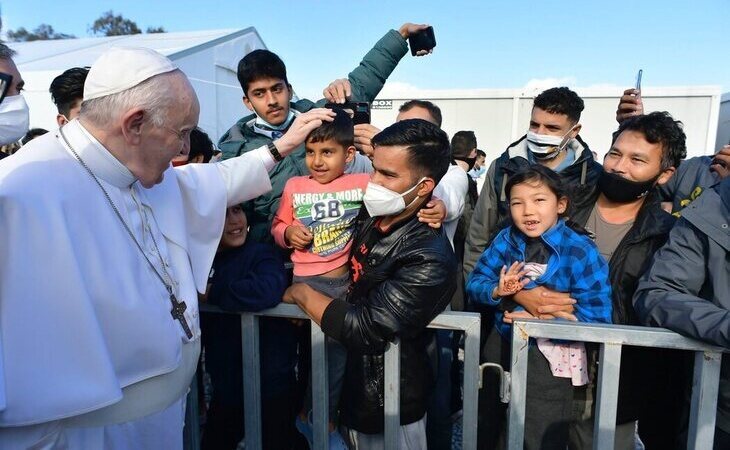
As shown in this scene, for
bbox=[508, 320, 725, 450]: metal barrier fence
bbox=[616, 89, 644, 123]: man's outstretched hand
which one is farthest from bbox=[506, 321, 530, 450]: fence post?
bbox=[616, 89, 644, 123]: man's outstretched hand

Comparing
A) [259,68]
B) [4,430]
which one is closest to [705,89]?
[259,68]

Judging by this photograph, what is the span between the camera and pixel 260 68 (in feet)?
8.92

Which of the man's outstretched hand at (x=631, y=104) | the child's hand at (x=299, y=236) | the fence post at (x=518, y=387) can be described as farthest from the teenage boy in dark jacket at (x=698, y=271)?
the child's hand at (x=299, y=236)

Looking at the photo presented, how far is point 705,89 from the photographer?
943 centimetres

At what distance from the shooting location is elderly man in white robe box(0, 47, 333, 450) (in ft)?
4.14

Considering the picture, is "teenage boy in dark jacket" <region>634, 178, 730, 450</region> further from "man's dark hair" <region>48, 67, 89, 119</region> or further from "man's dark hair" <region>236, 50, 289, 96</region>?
"man's dark hair" <region>48, 67, 89, 119</region>

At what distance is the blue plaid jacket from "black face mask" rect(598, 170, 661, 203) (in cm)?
38

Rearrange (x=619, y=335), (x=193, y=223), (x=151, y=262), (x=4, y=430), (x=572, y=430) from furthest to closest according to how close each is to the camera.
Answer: (x=572, y=430) → (x=193, y=223) → (x=619, y=335) → (x=151, y=262) → (x=4, y=430)

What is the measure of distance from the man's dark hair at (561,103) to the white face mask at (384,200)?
1405mm

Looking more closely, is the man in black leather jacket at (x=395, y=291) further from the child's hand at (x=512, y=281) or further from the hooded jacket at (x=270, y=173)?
the hooded jacket at (x=270, y=173)

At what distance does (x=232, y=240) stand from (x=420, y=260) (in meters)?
1.03

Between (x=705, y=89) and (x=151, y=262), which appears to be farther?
(x=705, y=89)

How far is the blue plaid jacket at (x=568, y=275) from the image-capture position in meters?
2.00

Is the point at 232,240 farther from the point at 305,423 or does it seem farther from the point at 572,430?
the point at 572,430
